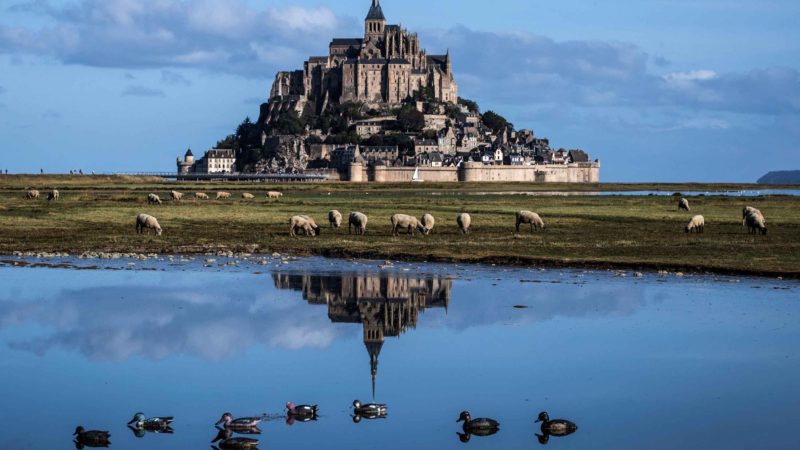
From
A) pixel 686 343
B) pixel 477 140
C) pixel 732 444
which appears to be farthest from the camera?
pixel 477 140

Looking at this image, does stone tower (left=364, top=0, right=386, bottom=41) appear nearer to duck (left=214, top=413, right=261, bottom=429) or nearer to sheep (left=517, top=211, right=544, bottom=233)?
sheep (left=517, top=211, right=544, bottom=233)

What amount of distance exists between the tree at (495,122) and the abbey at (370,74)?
9.44m

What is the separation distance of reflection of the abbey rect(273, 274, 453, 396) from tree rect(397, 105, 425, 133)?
144 m

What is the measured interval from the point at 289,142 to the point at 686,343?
157 metres

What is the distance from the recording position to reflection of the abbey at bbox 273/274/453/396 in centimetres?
2163

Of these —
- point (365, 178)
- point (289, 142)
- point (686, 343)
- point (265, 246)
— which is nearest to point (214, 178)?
point (289, 142)

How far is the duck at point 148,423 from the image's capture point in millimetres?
13852

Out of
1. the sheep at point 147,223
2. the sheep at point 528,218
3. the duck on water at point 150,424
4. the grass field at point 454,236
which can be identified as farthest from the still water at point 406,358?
the sheep at point 528,218

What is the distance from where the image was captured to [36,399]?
15.4 meters

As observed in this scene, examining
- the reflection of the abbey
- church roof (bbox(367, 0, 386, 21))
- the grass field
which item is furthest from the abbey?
the reflection of the abbey

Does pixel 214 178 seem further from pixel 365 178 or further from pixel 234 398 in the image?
pixel 234 398

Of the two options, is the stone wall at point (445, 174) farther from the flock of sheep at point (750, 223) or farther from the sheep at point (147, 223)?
the sheep at point (147, 223)

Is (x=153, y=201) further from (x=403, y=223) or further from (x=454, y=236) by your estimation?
(x=454, y=236)

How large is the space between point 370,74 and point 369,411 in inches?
6400
